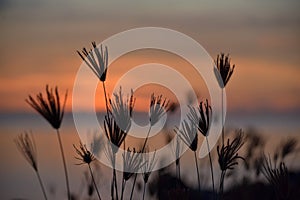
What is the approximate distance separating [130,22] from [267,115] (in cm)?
63

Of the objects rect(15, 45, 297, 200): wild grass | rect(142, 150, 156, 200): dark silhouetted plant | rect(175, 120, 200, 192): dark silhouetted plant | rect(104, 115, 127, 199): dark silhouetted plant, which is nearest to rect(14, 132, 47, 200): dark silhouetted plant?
rect(15, 45, 297, 200): wild grass

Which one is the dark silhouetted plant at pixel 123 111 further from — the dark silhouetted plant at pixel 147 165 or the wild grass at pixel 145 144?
the dark silhouetted plant at pixel 147 165

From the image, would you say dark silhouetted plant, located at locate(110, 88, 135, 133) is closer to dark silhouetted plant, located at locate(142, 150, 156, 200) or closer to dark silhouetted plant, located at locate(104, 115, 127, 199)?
dark silhouetted plant, located at locate(104, 115, 127, 199)

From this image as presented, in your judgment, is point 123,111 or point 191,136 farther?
point 191,136

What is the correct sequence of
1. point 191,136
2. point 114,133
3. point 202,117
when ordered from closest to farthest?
point 114,133
point 202,117
point 191,136

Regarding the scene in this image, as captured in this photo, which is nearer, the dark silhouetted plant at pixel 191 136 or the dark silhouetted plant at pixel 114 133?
the dark silhouetted plant at pixel 114 133

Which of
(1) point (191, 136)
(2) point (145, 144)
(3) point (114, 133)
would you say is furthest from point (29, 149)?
(1) point (191, 136)

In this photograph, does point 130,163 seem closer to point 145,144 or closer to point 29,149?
point 145,144

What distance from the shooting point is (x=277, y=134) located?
7.98 feet

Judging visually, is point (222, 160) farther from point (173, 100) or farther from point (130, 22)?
point (130, 22)

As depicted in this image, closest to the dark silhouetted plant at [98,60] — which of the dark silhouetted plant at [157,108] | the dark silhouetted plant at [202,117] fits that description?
the dark silhouetted plant at [157,108]

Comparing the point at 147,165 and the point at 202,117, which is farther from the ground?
the point at 202,117

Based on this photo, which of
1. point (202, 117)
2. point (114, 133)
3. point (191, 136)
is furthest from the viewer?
point (191, 136)

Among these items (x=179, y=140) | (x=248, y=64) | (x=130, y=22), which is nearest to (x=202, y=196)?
(x=179, y=140)
